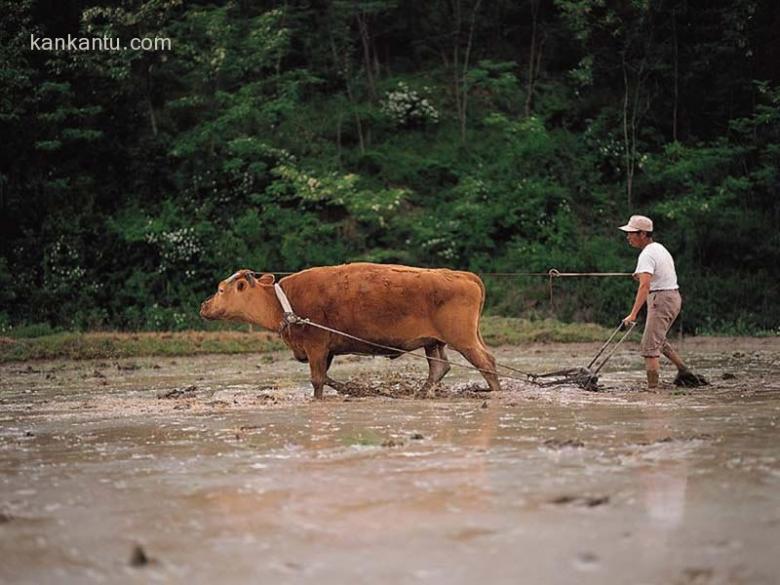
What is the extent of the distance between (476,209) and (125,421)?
55.7ft

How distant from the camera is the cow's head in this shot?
13703 millimetres

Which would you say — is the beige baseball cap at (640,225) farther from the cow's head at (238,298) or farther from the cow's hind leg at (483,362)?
the cow's head at (238,298)

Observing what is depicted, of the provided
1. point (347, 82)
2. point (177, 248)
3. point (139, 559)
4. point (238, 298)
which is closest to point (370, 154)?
point (347, 82)

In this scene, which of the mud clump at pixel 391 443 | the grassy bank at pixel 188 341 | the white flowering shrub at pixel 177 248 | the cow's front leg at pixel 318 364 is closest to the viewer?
the mud clump at pixel 391 443

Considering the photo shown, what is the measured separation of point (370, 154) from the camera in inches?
1148

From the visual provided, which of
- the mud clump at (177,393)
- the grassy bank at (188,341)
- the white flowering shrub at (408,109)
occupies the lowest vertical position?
the grassy bank at (188,341)

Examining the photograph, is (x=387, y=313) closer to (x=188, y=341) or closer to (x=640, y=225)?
(x=640, y=225)

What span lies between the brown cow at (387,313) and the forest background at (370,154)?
11.3m

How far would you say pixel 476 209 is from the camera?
1055 inches

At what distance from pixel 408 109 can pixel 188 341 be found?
Answer: 12.2 metres

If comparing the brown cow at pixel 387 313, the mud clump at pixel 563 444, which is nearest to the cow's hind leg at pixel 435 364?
the brown cow at pixel 387 313

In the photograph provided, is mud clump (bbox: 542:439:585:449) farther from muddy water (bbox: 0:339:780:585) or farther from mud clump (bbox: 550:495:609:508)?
mud clump (bbox: 550:495:609:508)

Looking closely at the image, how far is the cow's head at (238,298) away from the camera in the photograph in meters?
13.7

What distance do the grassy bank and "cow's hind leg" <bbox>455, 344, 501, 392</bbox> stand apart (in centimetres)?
783
